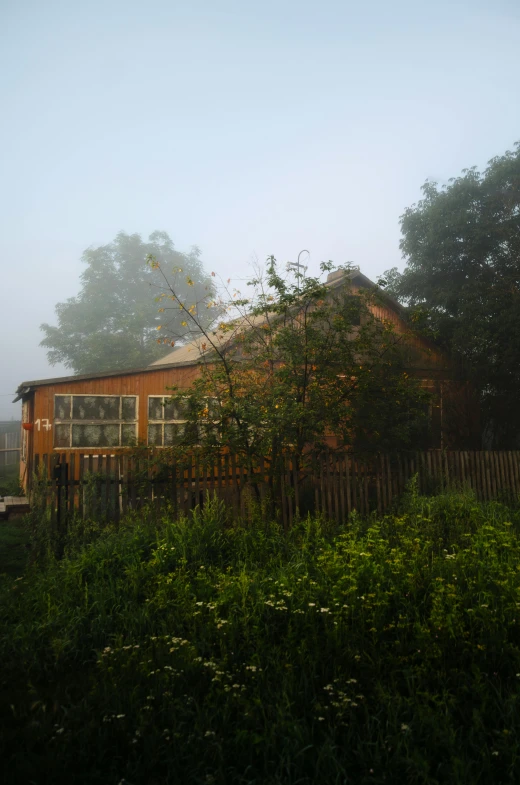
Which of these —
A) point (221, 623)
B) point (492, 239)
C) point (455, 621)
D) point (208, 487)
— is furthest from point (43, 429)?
point (492, 239)

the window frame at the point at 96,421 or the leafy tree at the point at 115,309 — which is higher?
the leafy tree at the point at 115,309

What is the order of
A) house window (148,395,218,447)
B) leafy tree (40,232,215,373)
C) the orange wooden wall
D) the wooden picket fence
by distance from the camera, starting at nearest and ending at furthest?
the wooden picket fence < the orange wooden wall < house window (148,395,218,447) < leafy tree (40,232,215,373)

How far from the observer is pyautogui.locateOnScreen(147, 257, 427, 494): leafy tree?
839cm

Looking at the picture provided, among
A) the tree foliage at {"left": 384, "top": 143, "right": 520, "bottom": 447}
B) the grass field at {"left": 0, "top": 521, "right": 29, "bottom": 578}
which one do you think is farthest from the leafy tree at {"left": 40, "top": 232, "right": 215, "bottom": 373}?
the grass field at {"left": 0, "top": 521, "right": 29, "bottom": 578}

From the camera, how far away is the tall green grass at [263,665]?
9.91ft

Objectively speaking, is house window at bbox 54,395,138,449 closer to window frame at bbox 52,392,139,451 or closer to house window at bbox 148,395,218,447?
window frame at bbox 52,392,139,451

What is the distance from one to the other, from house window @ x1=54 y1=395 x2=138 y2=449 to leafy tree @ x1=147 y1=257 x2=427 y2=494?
553cm

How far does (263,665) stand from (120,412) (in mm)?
11509

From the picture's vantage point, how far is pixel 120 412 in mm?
14781

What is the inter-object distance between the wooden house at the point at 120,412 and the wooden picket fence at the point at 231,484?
495 centimetres

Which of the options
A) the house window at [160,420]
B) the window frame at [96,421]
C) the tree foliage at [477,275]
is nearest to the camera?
the window frame at [96,421]

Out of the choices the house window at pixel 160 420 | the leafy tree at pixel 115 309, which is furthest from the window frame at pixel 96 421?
the leafy tree at pixel 115 309

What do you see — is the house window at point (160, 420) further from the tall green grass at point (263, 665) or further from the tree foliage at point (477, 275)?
the tall green grass at point (263, 665)

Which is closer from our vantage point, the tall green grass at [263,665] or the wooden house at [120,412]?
the tall green grass at [263,665]
